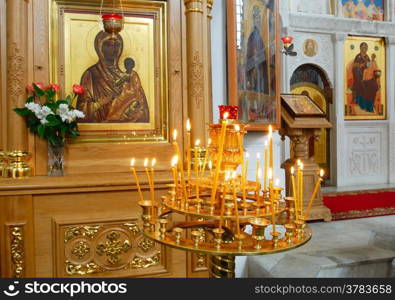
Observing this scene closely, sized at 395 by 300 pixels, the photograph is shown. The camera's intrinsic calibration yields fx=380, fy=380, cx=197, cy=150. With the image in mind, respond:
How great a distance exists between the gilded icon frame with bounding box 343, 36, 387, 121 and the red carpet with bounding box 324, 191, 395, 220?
85.2 inches

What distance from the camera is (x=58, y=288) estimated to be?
1.53 meters

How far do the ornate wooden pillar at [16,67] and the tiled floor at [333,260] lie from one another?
1875 mm

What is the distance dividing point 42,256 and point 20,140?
2.53ft

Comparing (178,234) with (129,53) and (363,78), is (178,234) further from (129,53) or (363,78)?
(363,78)

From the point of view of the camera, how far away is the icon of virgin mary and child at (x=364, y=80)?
26.6 feet

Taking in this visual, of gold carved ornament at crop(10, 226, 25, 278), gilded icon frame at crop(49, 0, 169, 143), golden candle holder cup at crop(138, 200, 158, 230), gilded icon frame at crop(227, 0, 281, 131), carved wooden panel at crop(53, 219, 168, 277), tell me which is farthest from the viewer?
gilded icon frame at crop(227, 0, 281, 131)

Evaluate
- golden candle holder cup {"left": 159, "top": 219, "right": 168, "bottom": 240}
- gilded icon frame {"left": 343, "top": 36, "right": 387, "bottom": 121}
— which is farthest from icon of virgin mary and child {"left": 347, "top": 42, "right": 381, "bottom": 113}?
golden candle holder cup {"left": 159, "top": 219, "right": 168, "bottom": 240}

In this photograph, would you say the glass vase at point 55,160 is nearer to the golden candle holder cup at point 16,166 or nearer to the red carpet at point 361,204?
the golden candle holder cup at point 16,166

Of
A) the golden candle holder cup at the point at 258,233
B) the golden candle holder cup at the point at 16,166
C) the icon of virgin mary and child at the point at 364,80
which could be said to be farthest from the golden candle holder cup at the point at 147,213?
the icon of virgin mary and child at the point at 364,80

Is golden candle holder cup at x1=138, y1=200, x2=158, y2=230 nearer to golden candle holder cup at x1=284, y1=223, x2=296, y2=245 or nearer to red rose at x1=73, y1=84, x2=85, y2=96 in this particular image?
golden candle holder cup at x1=284, y1=223, x2=296, y2=245

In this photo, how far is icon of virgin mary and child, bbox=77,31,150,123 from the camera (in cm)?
274

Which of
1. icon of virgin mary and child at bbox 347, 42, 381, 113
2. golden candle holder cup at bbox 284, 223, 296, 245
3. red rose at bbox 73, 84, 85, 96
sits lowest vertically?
golden candle holder cup at bbox 284, 223, 296, 245

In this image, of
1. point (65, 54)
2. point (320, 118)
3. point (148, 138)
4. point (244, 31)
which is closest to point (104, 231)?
point (148, 138)

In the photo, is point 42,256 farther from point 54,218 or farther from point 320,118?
point 320,118
